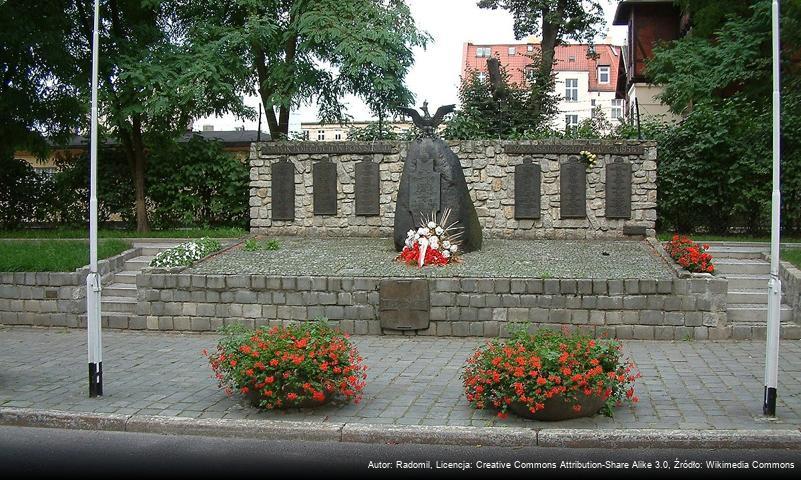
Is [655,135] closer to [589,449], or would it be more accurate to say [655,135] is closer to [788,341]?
[788,341]

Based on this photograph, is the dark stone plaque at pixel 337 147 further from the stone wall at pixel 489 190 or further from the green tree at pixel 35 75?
the green tree at pixel 35 75

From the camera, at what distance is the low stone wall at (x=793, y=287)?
10.3 m

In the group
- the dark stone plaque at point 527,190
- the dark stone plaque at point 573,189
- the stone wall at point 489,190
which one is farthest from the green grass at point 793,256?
the dark stone plaque at point 527,190

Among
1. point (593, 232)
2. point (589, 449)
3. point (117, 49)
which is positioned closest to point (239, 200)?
point (117, 49)

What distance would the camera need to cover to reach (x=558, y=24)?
2275 cm

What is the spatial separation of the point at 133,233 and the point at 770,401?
14.0 metres

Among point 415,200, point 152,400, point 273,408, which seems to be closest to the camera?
point 273,408

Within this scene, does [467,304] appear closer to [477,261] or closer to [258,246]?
[477,261]

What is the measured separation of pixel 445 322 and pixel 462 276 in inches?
28.3

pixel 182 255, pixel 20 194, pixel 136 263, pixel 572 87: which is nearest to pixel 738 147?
pixel 182 255

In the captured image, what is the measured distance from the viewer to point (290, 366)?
6316mm

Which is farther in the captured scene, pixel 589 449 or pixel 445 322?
pixel 445 322

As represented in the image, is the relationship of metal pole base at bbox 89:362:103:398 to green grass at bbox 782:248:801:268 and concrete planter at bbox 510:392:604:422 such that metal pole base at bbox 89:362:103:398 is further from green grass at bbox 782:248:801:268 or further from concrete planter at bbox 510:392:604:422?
green grass at bbox 782:248:801:268

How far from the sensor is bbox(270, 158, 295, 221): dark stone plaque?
15.7m
